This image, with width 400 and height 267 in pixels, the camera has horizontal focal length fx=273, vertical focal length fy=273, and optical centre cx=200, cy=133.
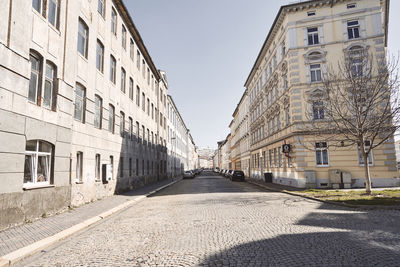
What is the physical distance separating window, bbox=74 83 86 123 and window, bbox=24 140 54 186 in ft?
9.72

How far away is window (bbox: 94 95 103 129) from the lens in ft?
49.9

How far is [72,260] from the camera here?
5215 mm

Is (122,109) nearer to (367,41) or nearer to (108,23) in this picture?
(108,23)

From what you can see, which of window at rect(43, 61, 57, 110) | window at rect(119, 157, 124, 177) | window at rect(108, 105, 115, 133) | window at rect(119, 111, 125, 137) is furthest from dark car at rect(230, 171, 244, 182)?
window at rect(43, 61, 57, 110)

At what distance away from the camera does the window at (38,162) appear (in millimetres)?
9156

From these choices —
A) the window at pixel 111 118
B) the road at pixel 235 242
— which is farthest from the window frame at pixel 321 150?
the window at pixel 111 118

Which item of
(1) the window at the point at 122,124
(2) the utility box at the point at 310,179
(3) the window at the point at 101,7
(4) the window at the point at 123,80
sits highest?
(3) the window at the point at 101,7

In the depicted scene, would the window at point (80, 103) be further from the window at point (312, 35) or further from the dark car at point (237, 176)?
the dark car at point (237, 176)

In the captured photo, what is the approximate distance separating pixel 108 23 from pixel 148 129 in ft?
44.7

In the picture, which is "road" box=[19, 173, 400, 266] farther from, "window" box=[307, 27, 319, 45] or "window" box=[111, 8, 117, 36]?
"window" box=[307, 27, 319, 45]

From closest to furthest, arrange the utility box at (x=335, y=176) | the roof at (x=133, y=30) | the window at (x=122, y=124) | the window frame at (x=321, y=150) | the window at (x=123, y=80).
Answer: the window at (x=122, y=124) < the roof at (x=133, y=30) < the utility box at (x=335, y=176) < the window at (x=123, y=80) < the window frame at (x=321, y=150)

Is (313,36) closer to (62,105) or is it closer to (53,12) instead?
(53,12)

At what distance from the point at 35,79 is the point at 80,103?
367 centimetres

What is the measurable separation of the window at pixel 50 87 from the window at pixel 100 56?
5.23 meters
